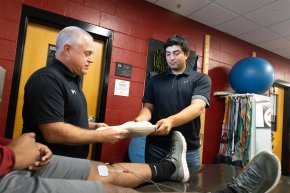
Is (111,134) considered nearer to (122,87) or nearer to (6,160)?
(6,160)

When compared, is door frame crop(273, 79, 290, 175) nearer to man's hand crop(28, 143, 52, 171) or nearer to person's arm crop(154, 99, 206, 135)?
person's arm crop(154, 99, 206, 135)

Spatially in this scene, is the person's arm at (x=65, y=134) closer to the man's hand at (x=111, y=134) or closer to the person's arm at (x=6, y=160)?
the man's hand at (x=111, y=134)

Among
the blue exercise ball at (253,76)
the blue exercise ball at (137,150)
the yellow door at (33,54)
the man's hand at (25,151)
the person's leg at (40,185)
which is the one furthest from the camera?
the blue exercise ball at (253,76)

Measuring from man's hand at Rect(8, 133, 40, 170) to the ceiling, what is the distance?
2.42 metres

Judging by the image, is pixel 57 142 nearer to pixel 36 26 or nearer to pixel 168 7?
pixel 36 26

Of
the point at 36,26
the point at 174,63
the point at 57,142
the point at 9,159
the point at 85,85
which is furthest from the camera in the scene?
the point at 85,85

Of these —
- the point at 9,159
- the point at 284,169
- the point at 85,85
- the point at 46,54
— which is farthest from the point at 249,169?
the point at 284,169

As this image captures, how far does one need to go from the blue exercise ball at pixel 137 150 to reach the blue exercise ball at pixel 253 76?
175cm

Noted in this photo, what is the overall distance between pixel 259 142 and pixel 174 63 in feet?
7.01

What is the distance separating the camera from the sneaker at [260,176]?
116cm

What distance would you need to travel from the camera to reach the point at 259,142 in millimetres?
3195

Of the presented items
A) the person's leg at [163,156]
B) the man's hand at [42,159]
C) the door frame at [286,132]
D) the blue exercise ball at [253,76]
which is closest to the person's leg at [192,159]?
the person's leg at [163,156]

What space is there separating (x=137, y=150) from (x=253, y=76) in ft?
6.33

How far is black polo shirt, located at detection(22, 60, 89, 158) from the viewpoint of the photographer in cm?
116
